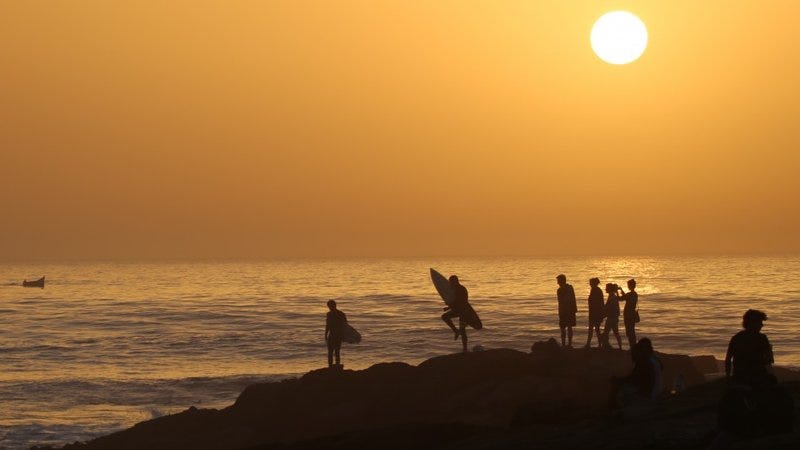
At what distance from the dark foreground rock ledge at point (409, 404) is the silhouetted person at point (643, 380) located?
1.04m

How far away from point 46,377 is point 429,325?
30356 millimetres

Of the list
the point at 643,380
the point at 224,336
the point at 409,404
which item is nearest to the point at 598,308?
the point at 409,404

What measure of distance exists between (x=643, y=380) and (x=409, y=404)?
8.35 metres

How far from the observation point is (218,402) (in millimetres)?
37000

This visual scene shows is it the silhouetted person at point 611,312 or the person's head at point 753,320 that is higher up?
the person's head at point 753,320

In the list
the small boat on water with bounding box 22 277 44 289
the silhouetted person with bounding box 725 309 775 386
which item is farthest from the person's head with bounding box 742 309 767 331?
the small boat on water with bounding box 22 277 44 289

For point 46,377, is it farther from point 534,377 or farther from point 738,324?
point 738,324

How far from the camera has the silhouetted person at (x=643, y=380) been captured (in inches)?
603

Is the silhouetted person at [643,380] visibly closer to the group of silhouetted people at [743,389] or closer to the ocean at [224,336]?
the group of silhouetted people at [743,389]

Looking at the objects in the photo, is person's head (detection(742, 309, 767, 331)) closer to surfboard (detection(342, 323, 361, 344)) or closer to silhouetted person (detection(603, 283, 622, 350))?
silhouetted person (detection(603, 283, 622, 350))

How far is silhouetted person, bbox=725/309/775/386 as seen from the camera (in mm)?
12492

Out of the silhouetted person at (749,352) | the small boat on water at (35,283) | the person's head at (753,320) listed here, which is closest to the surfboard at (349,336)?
the silhouetted person at (749,352)

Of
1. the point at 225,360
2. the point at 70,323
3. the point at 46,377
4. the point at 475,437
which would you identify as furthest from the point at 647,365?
the point at 70,323

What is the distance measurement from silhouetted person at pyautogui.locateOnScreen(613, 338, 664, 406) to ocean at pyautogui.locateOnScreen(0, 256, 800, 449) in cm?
1992
